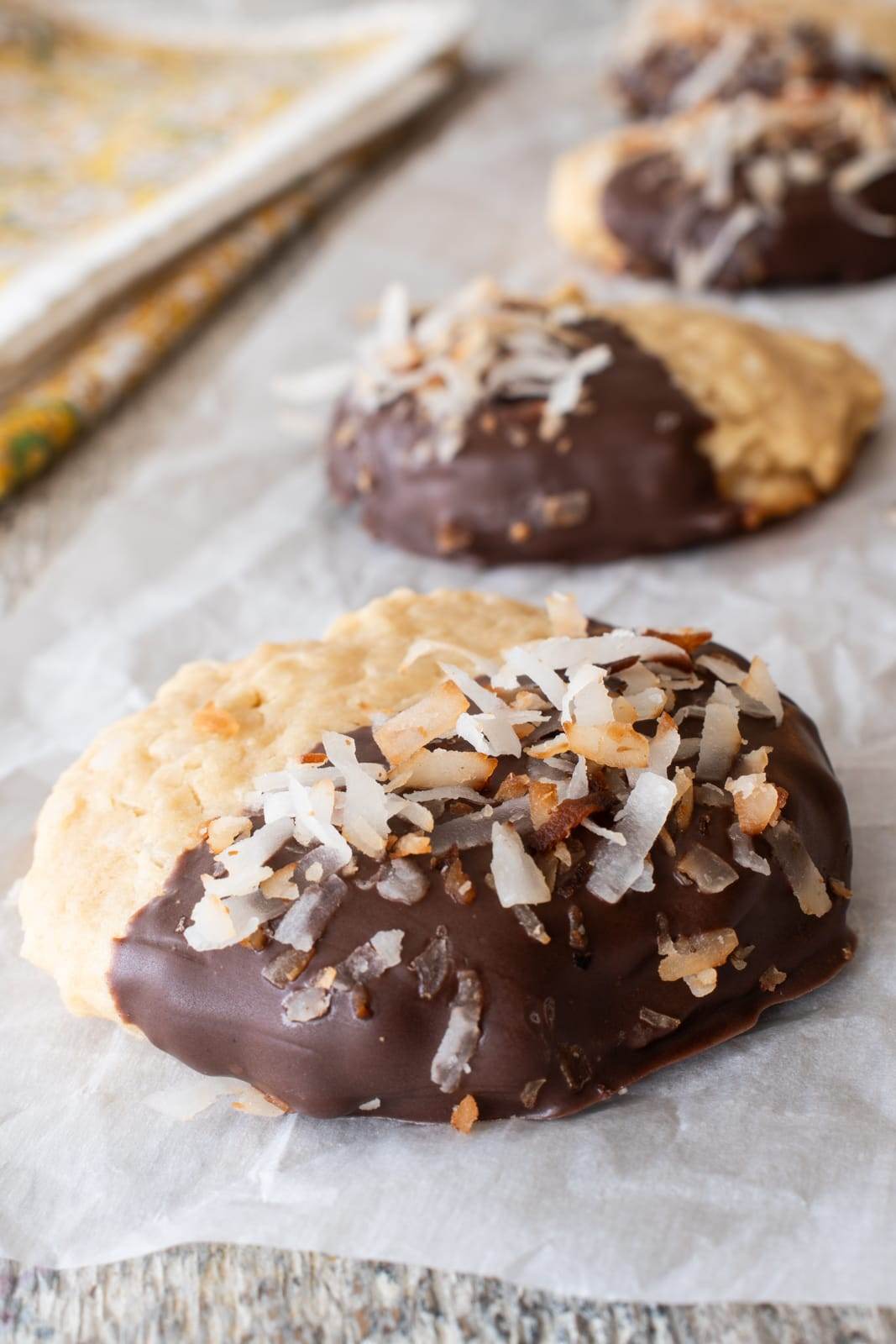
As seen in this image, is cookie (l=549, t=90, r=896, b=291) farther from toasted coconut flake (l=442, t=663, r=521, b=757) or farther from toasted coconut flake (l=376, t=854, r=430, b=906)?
toasted coconut flake (l=376, t=854, r=430, b=906)

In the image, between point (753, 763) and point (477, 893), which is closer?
point (477, 893)

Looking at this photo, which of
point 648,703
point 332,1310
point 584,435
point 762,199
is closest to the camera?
point 332,1310

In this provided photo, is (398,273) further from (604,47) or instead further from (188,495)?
(604,47)

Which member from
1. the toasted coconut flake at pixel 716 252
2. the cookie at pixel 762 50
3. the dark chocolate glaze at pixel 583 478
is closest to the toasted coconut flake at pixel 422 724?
the dark chocolate glaze at pixel 583 478

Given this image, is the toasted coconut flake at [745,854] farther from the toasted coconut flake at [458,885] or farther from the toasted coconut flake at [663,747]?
the toasted coconut flake at [458,885]

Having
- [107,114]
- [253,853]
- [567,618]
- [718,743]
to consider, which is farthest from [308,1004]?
[107,114]

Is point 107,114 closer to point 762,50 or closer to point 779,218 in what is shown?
point 762,50

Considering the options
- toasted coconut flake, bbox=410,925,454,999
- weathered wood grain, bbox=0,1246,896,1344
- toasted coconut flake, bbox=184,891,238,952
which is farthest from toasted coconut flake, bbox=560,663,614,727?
weathered wood grain, bbox=0,1246,896,1344
